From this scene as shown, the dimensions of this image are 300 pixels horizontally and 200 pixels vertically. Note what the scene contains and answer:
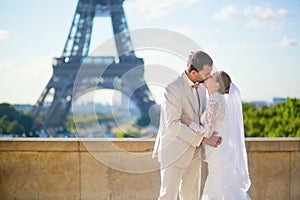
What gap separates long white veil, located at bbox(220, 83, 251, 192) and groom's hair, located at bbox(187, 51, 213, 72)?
1.54ft

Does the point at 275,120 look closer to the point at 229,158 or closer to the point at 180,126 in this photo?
the point at 229,158

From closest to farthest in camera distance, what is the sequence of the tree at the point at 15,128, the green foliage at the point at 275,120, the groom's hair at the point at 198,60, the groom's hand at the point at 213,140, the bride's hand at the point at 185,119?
the groom's hair at the point at 198,60, the bride's hand at the point at 185,119, the groom's hand at the point at 213,140, the green foliage at the point at 275,120, the tree at the point at 15,128

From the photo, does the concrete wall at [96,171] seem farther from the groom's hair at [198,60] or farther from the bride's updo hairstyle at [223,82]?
the groom's hair at [198,60]

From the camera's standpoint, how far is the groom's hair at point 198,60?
11.2 feet

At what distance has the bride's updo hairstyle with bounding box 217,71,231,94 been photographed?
3.71 meters

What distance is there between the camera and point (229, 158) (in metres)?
3.94

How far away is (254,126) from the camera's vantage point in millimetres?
31969

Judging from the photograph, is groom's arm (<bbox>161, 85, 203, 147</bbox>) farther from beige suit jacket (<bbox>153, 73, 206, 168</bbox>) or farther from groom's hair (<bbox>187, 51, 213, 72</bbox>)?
groom's hair (<bbox>187, 51, 213, 72</bbox>)

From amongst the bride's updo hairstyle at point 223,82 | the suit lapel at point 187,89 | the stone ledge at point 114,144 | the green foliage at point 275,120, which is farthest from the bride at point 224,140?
the green foliage at point 275,120

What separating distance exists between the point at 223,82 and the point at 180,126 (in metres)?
0.51

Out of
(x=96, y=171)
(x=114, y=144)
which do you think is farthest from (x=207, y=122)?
(x=96, y=171)

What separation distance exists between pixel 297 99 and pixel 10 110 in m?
18.3

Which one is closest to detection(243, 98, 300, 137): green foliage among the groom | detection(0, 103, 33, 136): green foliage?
detection(0, 103, 33, 136): green foliage

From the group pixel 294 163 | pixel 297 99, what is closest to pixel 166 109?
pixel 294 163
